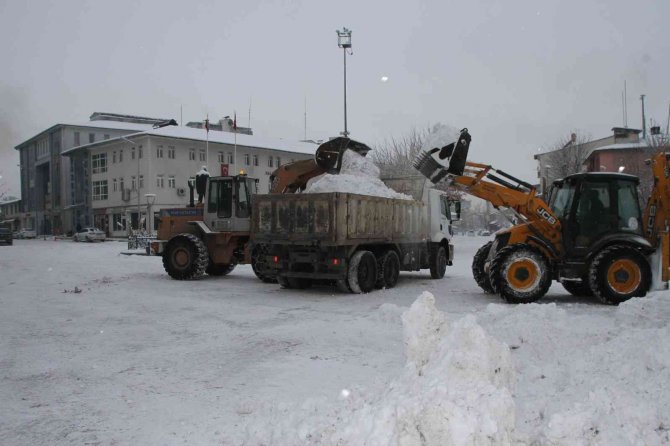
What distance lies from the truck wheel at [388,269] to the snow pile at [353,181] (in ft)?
4.90

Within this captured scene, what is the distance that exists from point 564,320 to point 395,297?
4700 mm

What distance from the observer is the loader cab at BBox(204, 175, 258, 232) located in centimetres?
1563

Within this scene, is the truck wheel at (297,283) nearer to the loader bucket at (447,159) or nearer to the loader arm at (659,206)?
the loader bucket at (447,159)

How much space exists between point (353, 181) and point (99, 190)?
5514 centimetres

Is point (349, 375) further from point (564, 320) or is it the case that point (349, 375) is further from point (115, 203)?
point (115, 203)

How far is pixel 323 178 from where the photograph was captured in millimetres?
13539

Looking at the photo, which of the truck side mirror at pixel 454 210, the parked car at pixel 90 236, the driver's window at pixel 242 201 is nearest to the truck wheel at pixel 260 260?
the driver's window at pixel 242 201

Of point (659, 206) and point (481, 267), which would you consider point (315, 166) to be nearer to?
point (481, 267)

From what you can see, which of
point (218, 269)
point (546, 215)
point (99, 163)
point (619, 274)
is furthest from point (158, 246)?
point (99, 163)

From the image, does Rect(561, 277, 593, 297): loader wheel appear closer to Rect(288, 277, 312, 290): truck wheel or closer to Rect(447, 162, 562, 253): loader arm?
Rect(447, 162, 562, 253): loader arm

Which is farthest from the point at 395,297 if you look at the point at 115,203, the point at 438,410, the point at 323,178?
the point at 115,203

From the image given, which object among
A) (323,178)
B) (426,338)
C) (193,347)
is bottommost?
(193,347)

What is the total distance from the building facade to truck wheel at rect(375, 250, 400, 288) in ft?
195

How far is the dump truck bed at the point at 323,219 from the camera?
467 inches
